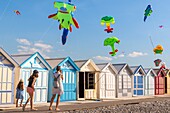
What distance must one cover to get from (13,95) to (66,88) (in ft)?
15.3

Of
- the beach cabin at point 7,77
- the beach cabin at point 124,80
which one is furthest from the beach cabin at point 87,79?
the beach cabin at point 7,77

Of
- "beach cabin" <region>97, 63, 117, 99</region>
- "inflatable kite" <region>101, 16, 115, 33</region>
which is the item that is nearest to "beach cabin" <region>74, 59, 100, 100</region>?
"beach cabin" <region>97, 63, 117, 99</region>

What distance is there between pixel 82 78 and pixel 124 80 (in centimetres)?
549

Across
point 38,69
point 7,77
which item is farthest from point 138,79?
point 7,77

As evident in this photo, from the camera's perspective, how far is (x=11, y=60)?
17031mm

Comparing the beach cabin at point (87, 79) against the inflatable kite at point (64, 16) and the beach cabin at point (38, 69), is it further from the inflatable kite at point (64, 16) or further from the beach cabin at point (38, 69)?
the inflatable kite at point (64, 16)

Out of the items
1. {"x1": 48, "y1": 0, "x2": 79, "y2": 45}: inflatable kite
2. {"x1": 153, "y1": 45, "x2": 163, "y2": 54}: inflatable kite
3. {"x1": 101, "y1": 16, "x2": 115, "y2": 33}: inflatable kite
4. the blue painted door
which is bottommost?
the blue painted door

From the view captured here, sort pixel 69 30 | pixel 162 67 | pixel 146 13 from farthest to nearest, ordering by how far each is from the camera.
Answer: pixel 162 67, pixel 146 13, pixel 69 30

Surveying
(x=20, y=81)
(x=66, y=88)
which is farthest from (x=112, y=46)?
(x=20, y=81)

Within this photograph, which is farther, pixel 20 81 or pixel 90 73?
pixel 90 73

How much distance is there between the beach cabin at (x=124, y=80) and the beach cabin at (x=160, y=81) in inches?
218

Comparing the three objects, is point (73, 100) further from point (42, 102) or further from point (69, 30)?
point (69, 30)

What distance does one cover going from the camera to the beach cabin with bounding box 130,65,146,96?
29891mm

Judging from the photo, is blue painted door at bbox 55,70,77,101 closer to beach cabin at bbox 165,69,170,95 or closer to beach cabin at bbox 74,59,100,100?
beach cabin at bbox 74,59,100,100
